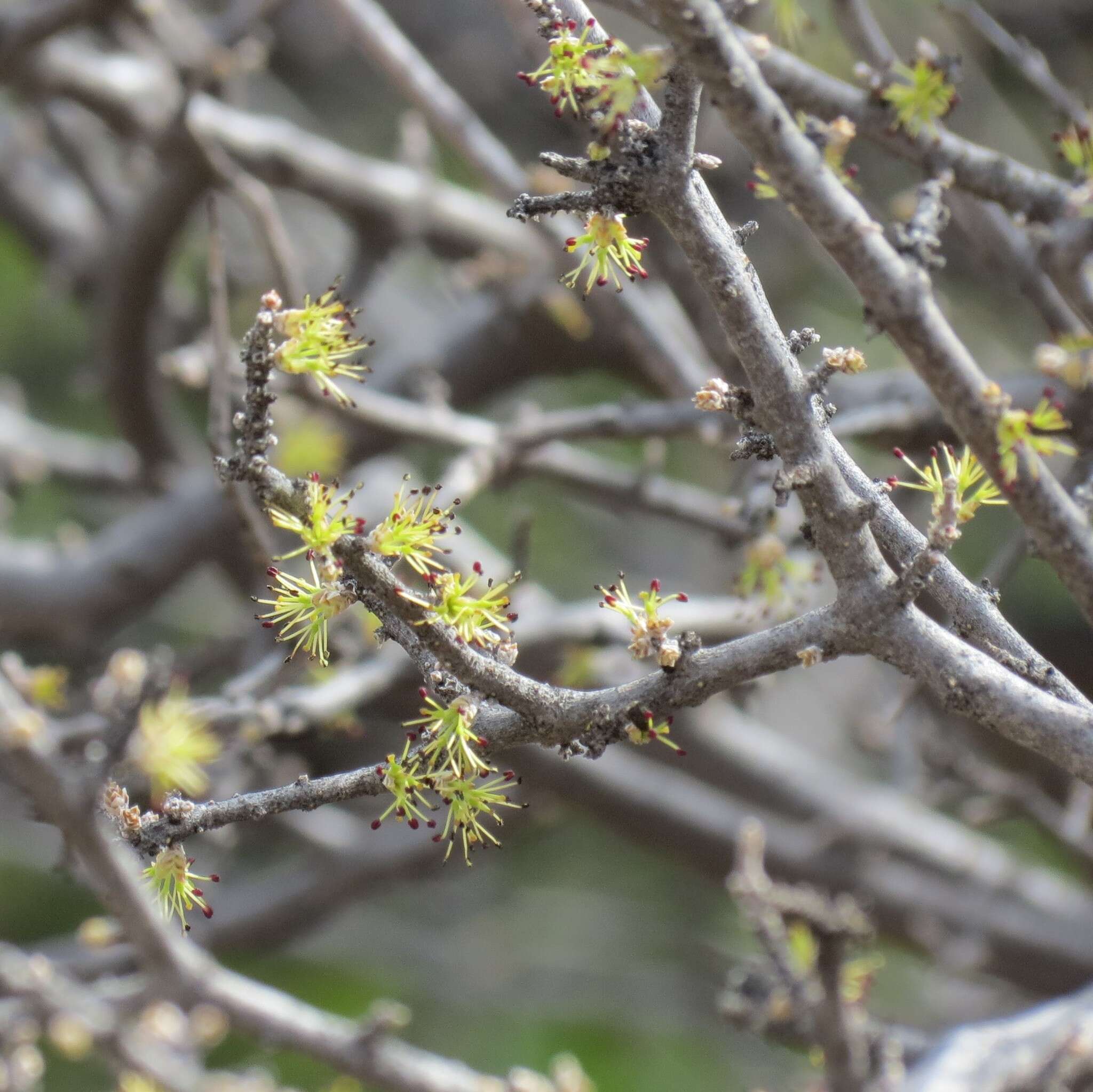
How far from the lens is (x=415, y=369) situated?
2914mm

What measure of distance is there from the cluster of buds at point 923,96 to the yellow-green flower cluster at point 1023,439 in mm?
332

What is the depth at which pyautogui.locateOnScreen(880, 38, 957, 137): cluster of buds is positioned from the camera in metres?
0.91

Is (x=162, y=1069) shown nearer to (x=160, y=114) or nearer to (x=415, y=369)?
(x=415, y=369)

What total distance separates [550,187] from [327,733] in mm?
1146

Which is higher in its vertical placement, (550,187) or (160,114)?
(550,187)

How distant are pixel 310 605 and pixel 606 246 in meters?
0.32

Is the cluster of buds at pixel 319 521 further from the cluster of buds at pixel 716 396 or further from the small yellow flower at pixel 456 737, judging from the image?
the cluster of buds at pixel 716 396

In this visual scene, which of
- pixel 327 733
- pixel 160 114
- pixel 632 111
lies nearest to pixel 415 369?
pixel 160 114

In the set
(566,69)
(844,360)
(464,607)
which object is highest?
(566,69)

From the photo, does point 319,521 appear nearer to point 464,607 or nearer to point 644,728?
point 464,607

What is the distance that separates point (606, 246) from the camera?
791 millimetres

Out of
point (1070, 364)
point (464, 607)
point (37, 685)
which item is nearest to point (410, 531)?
point (464, 607)

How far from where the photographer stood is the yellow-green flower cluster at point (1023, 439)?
0.69 metres

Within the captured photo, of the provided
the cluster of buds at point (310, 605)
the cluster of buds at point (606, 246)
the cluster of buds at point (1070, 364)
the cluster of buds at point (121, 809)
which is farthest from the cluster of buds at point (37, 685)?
the cluster of buds at point (1070, 364)
